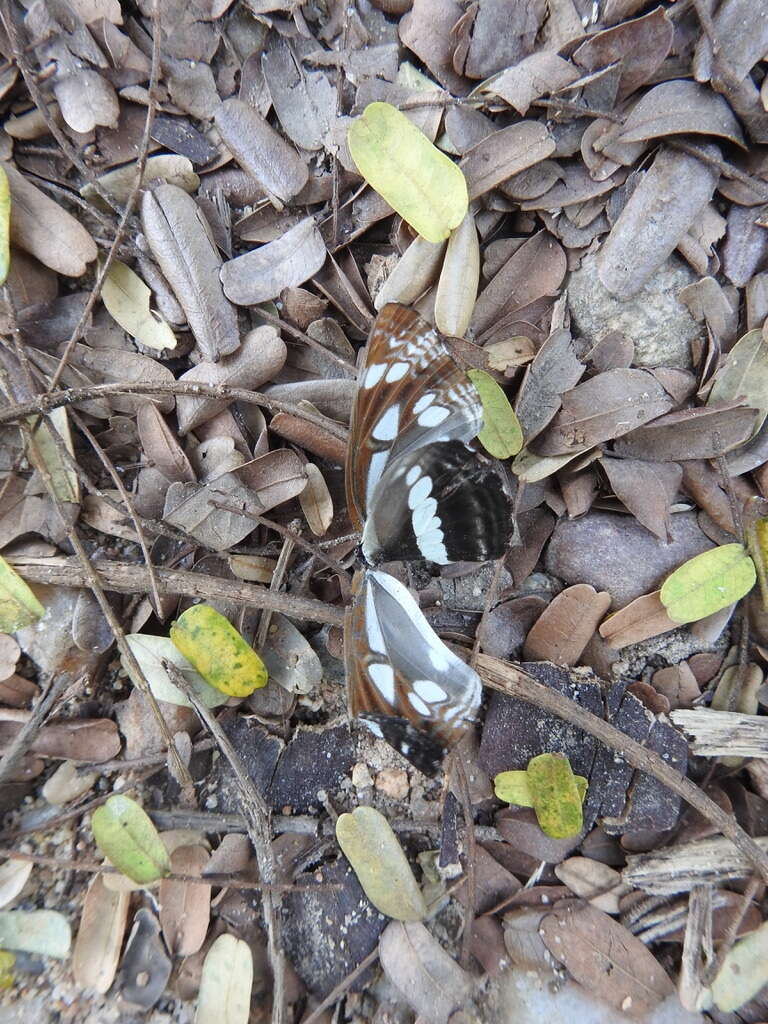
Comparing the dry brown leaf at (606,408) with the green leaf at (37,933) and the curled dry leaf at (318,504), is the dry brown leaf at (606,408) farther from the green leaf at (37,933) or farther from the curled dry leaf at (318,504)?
the green leaf at (37,933)

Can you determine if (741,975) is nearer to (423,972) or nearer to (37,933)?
(423,972)

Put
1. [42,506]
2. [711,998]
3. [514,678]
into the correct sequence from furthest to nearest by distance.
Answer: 1. [42,506]
2. [514,678]
3. [711,998]

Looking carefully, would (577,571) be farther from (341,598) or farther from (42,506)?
(42,506)

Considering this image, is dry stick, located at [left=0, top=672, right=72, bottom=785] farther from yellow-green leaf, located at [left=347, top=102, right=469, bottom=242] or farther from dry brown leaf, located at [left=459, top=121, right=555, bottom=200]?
dry brown leaf, located at [left=459, top=121, right=555, bottom=200]

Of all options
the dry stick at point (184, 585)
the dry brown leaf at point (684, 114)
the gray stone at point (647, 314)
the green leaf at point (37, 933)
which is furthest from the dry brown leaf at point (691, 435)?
the green leaf at point (37, 933)

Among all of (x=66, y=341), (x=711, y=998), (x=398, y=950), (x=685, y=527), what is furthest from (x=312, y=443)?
(x=711, y=998)
